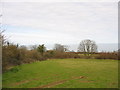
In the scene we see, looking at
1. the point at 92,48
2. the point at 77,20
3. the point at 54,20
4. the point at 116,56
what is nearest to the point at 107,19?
the point at 77,20

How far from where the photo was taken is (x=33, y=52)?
27828mm

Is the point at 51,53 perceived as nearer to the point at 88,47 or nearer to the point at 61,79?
the point at 88,47

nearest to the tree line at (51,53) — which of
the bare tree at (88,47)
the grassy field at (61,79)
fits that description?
the bare tree at (88,47)

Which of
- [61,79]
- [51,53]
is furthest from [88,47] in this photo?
[61,79]

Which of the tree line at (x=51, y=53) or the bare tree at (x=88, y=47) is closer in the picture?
the tree line at (x=51, y=53)

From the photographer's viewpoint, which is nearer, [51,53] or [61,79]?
[61,79]

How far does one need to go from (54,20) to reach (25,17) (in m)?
5.42

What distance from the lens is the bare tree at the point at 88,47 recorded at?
127 feet

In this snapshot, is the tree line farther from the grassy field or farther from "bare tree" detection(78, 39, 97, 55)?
the grassy field

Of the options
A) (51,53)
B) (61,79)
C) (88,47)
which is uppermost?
(88,47)

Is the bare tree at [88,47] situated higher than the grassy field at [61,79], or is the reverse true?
the bare tree at [88,47]

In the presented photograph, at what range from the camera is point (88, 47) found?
3912 centimetres

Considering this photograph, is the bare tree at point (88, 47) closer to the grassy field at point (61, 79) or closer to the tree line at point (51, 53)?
the tree line at point (51, 53)

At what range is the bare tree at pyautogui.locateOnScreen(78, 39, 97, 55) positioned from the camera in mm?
38750
